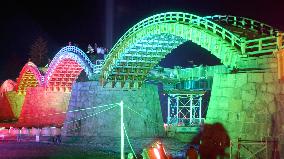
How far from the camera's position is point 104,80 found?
39875mm

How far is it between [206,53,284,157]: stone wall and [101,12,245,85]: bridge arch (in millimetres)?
1879

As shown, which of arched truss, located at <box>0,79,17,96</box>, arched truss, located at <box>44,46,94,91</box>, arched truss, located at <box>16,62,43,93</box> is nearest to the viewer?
arched truss, located at <box>44,46,94,91</box>

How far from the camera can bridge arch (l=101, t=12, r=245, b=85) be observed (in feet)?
72.4

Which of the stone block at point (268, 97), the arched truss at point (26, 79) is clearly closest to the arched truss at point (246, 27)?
the stone block at point (268, 97)

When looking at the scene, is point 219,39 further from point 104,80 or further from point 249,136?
point 104,80

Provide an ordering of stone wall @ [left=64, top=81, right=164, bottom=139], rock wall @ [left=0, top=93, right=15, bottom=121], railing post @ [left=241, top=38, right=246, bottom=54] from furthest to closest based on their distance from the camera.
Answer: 1. rock wall @ [left=0, top=93, right=15, bottom=121]
2. stone wall @ [left=64, top=81, right=164, bottom=139]
3. railing post @ [left=241, top=38, right=246, bottom=54]

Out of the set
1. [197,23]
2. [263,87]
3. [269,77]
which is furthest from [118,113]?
[269,77]

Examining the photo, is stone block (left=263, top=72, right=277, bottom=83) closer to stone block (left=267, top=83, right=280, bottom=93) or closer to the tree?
stone block (left=267, top=83, right=280, bottom=93)

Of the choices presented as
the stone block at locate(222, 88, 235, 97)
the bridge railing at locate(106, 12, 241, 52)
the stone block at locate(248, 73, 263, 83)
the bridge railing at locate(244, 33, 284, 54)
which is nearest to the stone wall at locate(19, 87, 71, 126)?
the bridge railing at locate(106, 12, 241, 52)

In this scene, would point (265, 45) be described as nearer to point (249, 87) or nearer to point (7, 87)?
point (249, 87)

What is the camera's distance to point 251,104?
18500 mm

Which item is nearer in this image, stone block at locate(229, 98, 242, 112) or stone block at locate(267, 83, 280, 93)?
stone block at locate(267, 83, 280, 93)

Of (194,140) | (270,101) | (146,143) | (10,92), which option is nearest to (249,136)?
(270,101)

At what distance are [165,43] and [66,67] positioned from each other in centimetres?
2602
